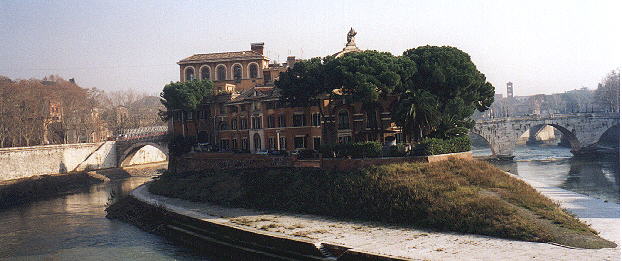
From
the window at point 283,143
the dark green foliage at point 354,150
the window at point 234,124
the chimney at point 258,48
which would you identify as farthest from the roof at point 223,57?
the dark green foliage at point 354,150

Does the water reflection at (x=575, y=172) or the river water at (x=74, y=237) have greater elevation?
the water reflection at (x=575, y=172)

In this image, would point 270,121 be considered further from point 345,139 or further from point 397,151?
point 397,151

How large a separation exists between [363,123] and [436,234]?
68.6ft

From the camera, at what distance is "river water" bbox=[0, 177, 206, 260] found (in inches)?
1304

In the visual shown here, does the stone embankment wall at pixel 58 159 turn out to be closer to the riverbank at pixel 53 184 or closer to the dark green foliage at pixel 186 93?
the riverbank at pixel 53 184

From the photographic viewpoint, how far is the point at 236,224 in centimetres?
3419

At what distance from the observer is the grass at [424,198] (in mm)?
27270

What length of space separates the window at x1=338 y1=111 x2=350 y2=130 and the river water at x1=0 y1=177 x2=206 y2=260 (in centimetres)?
1848

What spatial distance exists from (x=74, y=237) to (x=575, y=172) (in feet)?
171

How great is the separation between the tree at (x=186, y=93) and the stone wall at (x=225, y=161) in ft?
18.9

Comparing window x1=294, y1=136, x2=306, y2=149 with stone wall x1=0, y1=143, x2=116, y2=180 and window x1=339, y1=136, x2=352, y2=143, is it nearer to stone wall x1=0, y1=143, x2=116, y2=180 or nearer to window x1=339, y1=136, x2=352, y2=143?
window x1=339, y1=136, x2=352, y2=143

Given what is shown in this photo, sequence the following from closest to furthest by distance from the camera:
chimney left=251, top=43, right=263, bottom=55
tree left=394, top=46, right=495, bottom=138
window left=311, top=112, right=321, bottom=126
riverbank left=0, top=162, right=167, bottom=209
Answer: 1. tree left=394, top=46, right=495, bottom=138
2. window left=311, top=112, right=321, bottom=126
3. riverbank left=0, top=162, right=167, bottom=209
4. chimney left=251, top=43, right=263, bottom=55

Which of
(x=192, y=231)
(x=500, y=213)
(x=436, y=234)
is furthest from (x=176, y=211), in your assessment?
(x=500, y=213)

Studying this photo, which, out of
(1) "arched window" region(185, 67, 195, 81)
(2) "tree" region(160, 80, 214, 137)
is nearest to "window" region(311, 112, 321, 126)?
(2) "tree" region(160, 80, 214, 137)
